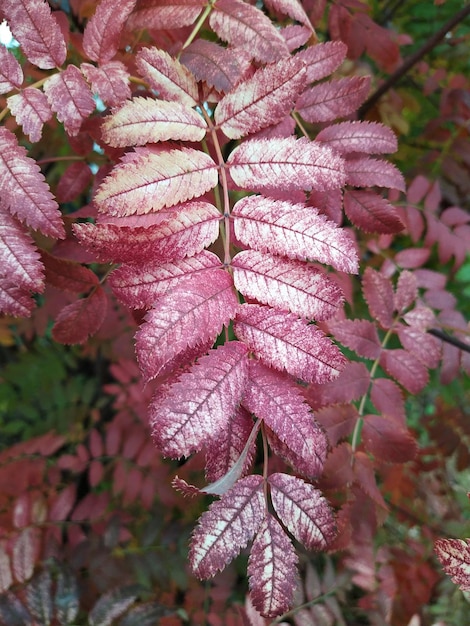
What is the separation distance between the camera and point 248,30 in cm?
67

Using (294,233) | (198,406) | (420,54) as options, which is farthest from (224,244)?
(420,54)

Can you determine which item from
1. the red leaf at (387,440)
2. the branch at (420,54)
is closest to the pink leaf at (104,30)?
the red leaf at (387,440)

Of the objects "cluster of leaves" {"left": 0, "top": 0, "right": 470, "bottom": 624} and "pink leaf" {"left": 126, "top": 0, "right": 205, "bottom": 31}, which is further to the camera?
"pink leaf" {"left": 126, "top": 0, "right": 205, "bottom": 31}

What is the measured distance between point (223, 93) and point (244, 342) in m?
0.32

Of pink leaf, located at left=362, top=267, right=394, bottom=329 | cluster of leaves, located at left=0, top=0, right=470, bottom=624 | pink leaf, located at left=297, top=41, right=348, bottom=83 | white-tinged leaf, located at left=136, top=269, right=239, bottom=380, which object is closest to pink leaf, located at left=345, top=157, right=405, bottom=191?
cluster of leaves, located at left=0, top=0, right=470, bottom=624

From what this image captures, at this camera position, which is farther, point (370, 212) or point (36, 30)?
point (370, 212)

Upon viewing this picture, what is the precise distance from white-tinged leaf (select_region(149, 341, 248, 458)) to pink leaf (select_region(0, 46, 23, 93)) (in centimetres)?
40

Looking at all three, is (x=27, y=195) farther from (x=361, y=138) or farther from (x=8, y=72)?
(x=361, y=138)

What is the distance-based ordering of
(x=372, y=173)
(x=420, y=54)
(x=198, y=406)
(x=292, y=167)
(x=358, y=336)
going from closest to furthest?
(x=198, y=406), (x=292, y=167), (x=372, y=173), (x=358, y=336), (x=420, y=54)

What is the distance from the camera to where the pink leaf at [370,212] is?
2.60ft

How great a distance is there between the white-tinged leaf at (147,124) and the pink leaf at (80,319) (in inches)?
10.7

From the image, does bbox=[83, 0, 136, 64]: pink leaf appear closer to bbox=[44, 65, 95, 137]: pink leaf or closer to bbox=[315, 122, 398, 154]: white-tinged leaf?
bbox=[44, 65, 95, 137]: pink leaf

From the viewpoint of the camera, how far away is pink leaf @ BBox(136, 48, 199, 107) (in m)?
0.59

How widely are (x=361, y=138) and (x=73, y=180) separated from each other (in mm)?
476
